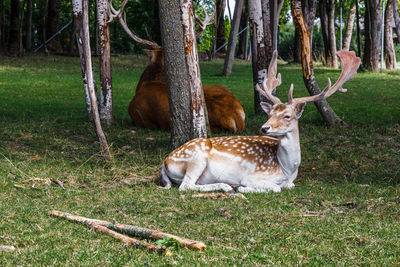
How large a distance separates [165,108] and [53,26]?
17486 millimetres

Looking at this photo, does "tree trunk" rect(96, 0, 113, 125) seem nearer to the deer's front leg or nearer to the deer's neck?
the deer's front leg

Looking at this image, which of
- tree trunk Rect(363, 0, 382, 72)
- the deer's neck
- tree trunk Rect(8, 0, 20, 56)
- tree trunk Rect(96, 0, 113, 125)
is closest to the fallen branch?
the deer's neck

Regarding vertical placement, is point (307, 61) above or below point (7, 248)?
above

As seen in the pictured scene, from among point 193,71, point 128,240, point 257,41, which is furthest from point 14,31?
point 128,240

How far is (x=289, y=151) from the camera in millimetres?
6086

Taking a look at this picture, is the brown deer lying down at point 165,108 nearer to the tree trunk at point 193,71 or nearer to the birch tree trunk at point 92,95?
the tree trunk at point 193,71

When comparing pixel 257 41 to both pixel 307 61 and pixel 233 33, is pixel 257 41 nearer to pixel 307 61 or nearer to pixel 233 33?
pixel 307 61

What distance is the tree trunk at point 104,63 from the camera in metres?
9.38

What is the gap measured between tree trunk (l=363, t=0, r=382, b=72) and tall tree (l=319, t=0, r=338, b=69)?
2.03 meters

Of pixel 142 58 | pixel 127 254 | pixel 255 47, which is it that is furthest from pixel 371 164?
pixel 142 58

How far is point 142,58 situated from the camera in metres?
25.0

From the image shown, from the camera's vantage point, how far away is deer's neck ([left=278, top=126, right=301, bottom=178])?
6082 mm

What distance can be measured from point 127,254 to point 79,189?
7.88 ft

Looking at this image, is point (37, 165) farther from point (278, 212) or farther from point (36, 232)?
point (278, 212)
